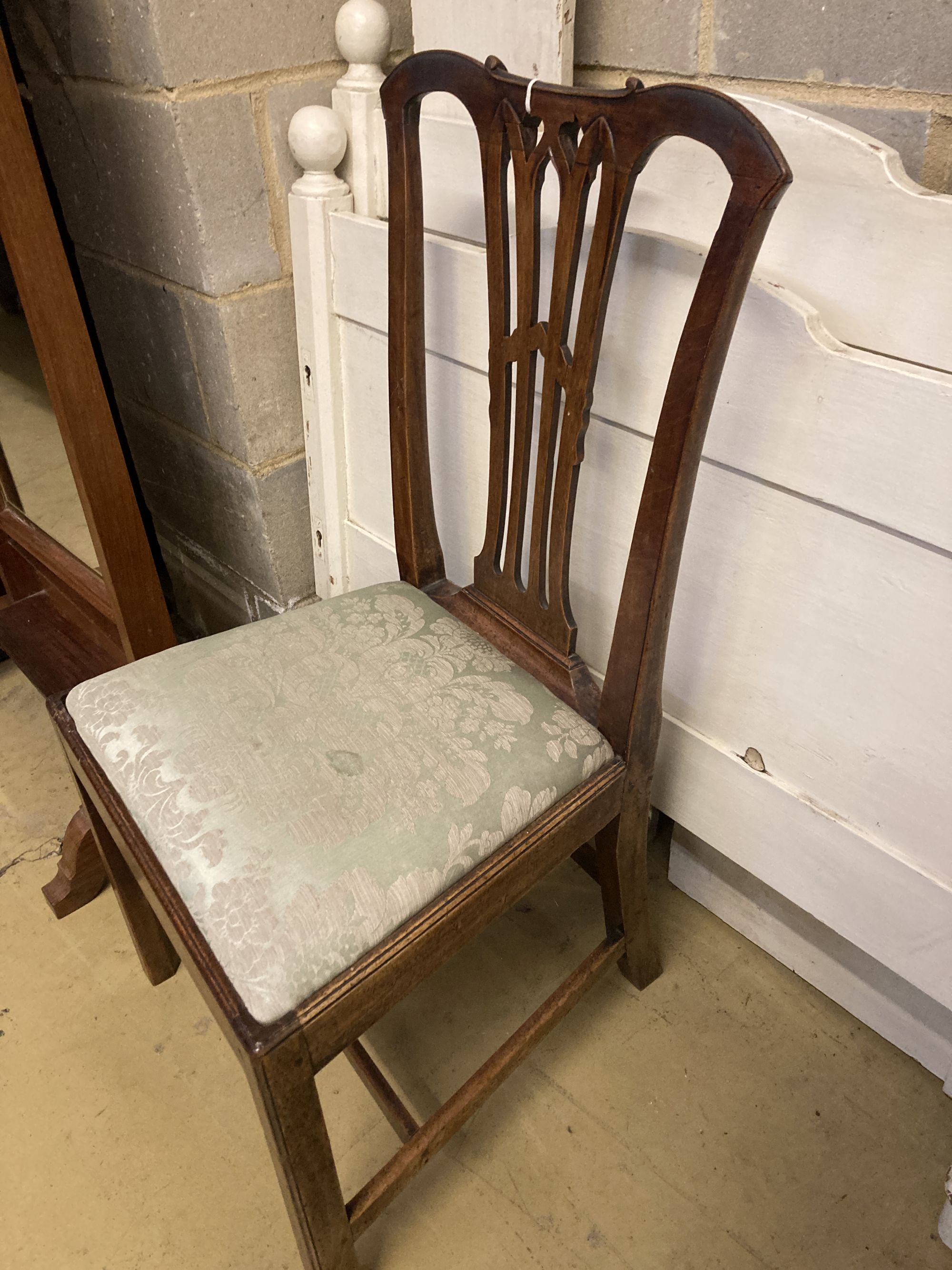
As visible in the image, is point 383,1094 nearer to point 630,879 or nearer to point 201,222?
point 630,879

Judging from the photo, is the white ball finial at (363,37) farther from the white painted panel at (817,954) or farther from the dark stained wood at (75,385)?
the white painted panel at (817,954)

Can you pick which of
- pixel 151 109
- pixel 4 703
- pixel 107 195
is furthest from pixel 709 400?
pixel 4 703

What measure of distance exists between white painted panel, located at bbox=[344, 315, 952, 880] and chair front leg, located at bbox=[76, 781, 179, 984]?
25.4 inches

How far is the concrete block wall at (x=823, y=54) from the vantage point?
0.72 metres

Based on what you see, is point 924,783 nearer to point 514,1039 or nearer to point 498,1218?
point 514,1039

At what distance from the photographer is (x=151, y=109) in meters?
1.05

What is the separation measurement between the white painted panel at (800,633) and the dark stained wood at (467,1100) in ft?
0.82

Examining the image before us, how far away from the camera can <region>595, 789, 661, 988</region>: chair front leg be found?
96 cm

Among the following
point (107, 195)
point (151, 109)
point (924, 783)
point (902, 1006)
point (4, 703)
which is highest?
point (151, 109)

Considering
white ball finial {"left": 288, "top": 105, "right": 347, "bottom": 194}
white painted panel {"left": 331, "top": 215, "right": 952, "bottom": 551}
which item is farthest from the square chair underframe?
white ball finial {"left": 288, "top": 105, "right": 347, "bottom": 194}

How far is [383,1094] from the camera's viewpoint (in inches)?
37.6

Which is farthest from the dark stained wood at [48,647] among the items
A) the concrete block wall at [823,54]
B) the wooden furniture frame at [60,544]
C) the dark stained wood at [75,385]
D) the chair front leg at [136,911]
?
the concrete block wall at [823,54]

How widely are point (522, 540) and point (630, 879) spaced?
1.41 ft

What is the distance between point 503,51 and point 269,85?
0.34 meters
